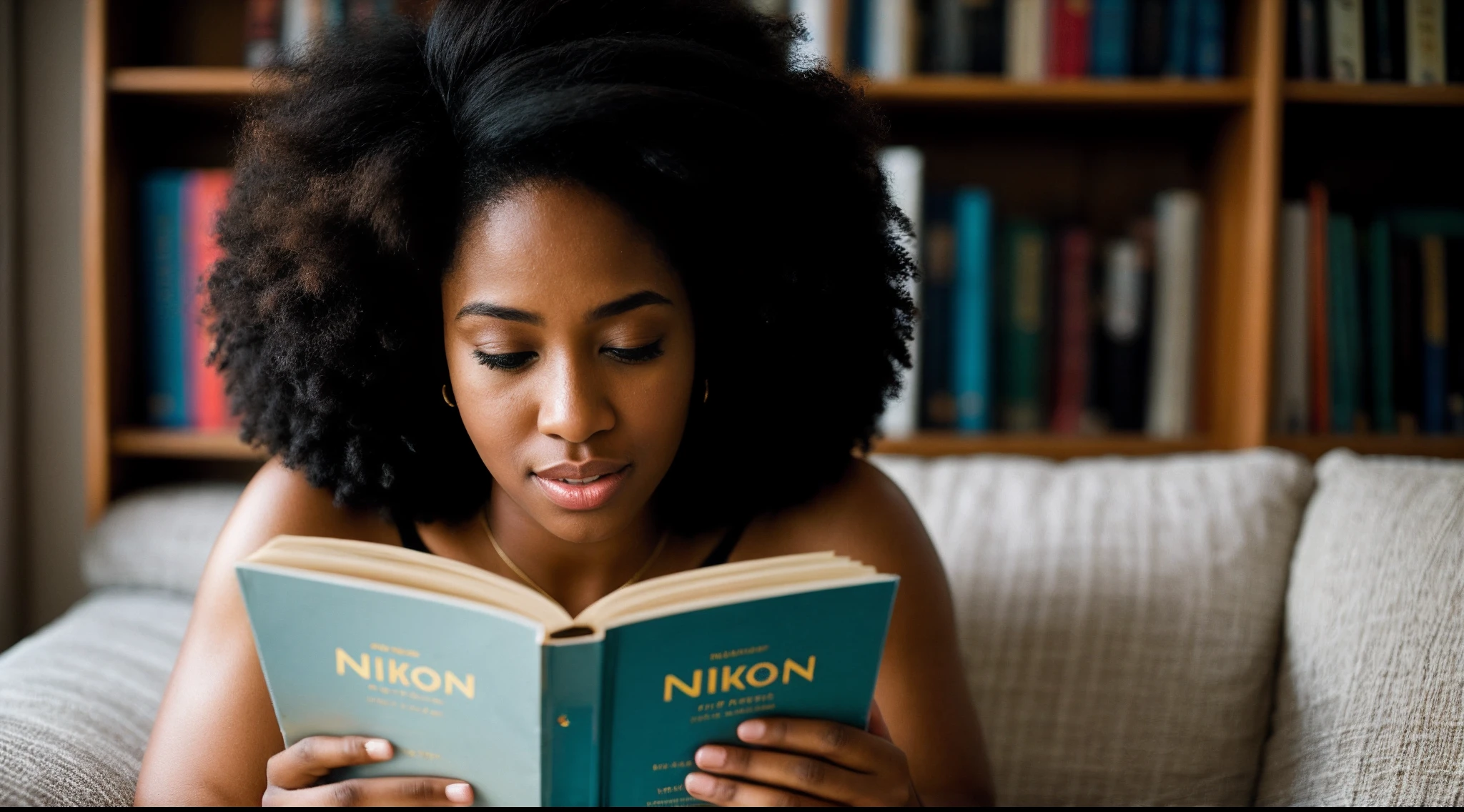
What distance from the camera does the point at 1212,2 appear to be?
1.57 metres

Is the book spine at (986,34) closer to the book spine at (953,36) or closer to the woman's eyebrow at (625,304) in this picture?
the book spine at (953,36)

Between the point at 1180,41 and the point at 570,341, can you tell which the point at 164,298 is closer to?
the point at 570,341

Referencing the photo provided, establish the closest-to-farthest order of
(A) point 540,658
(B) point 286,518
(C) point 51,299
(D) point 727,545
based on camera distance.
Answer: (A) point 540,658, (B) point 286,518, (D) point 727,545, (C) point 51,299

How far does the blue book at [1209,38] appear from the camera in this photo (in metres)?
1.58

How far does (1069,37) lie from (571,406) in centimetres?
116

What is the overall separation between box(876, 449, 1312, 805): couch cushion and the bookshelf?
34 cm

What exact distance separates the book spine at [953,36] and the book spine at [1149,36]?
253 millimetres

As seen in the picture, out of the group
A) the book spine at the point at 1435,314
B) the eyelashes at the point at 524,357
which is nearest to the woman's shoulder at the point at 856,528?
the eyelashes at the point at 524,357

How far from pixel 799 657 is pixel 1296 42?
4.55ft

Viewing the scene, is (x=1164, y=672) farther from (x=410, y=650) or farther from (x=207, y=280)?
(x=207, y=280)

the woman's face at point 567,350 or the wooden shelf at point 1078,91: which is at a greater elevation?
the wooden shelf at point 1078,91

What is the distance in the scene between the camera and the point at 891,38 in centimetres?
158

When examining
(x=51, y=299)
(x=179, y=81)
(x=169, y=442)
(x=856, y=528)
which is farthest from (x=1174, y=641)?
(x=51, y=299)

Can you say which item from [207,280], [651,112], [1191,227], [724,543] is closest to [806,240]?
[651,112]
